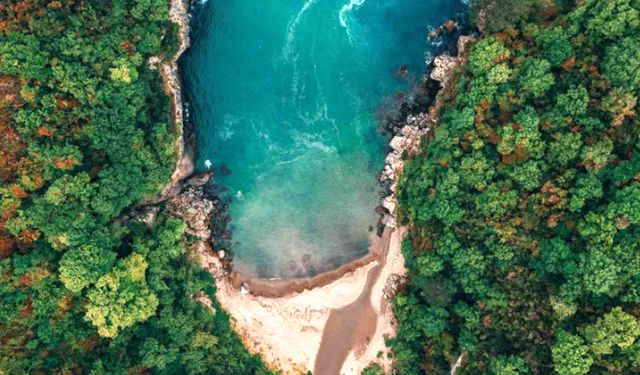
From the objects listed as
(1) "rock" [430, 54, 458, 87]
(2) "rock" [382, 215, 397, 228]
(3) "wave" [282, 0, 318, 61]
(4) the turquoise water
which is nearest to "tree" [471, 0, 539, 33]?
(1) "rock" [430, 54, 458, 87]

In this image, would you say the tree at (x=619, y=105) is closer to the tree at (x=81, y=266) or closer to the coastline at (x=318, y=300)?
the coastline at (x=318, y=300)

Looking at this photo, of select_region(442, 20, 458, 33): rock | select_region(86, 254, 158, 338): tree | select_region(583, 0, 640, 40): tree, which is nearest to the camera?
select_region(583, 0, 640, 40): tree

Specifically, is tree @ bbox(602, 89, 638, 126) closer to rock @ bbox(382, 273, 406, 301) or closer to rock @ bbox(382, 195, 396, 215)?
rock @ bbox(382, 195, 396, 215)

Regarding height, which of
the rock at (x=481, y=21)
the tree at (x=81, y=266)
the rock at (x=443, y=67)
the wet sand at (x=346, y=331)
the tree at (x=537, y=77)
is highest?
the rock at (x=481, y=21)

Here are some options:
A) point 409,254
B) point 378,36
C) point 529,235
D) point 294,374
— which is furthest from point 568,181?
point 294,374

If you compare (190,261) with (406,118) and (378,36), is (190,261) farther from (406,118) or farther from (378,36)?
(378,36)

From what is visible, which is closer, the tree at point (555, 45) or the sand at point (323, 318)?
the tree at point (555, 45)

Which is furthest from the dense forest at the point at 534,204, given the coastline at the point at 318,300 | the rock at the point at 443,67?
the coastline at the point at 318,300
